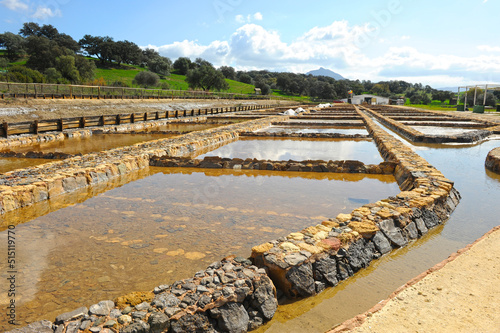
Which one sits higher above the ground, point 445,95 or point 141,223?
point 445,95

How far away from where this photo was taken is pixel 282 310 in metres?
3.10

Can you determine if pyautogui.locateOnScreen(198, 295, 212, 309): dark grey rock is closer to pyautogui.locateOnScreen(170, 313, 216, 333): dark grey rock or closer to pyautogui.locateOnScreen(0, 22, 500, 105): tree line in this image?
pyautogui.locateOnScreen(170, 313, 216, 333): dark grey rock

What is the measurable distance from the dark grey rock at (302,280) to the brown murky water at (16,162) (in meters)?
8.42

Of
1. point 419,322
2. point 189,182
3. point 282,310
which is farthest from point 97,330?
point 189,182

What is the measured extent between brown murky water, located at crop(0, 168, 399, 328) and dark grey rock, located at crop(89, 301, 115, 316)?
409mm

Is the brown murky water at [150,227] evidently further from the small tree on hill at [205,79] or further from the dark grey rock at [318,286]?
the small tree on hill at [205,79]

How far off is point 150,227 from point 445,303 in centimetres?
355

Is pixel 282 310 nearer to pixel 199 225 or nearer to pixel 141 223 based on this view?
pixel 199 225

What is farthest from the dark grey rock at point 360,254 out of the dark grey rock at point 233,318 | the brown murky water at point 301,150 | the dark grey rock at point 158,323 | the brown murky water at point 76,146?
the brown murky water at point 76,146

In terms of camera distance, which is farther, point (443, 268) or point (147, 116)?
point (147, 116)

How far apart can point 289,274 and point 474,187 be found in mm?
5662

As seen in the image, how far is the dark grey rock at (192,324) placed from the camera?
2588 mm

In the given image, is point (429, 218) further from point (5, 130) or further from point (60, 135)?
point (60, 135)

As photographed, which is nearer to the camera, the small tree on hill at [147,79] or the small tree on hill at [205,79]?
the small tree on hill at [147,79]
